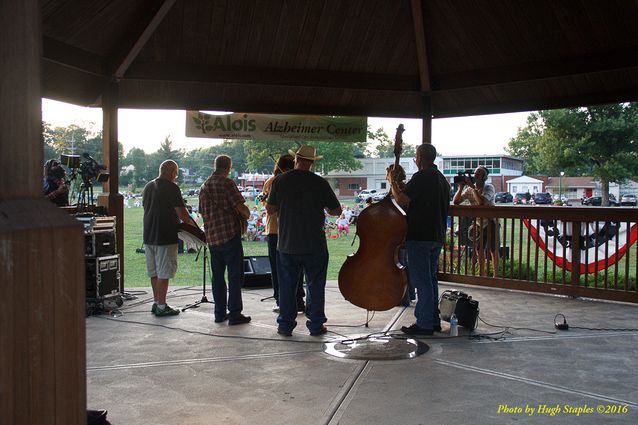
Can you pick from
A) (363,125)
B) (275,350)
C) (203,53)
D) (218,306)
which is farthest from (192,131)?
(275,350)

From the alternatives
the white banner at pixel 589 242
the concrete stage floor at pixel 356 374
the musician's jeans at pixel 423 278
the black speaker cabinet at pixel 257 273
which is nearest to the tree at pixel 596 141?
the white banner at pixel 589 242

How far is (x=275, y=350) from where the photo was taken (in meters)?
5.30

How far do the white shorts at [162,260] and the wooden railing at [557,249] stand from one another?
13.5ft

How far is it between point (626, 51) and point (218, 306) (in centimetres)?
567

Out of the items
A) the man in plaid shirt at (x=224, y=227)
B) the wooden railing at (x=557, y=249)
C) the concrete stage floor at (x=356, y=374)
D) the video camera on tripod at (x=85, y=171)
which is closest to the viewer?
the concrete stage floor at (x=356, y=374)

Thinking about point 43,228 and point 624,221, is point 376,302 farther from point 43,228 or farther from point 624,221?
point 624,221

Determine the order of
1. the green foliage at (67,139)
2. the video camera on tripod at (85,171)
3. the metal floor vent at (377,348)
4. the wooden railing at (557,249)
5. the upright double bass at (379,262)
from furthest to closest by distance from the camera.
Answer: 1. the green foliage at (67,139)
2. the wooden railing at (557,249)
3. the video camera on tripod at (85,171)
4. the upright double bass at (379,262)
5. the metal floor vent at (377,348)

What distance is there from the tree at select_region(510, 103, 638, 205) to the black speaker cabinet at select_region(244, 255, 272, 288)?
2097 centimetres

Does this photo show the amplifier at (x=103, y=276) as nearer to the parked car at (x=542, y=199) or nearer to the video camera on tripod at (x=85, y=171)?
the video camera on tripod at (x=85, y=171)

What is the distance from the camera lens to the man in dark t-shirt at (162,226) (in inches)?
265

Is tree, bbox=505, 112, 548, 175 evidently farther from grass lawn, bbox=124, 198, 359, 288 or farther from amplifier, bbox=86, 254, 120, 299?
amplifier, bbox=86, 254, 120, 299

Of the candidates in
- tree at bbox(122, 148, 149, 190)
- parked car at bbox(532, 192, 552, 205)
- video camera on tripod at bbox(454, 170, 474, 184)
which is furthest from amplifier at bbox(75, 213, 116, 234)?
parked car at bbox(532, 192, 552, 205)

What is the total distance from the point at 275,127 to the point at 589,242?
494 cm

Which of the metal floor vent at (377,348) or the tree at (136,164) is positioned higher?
the tree at (136,164)
